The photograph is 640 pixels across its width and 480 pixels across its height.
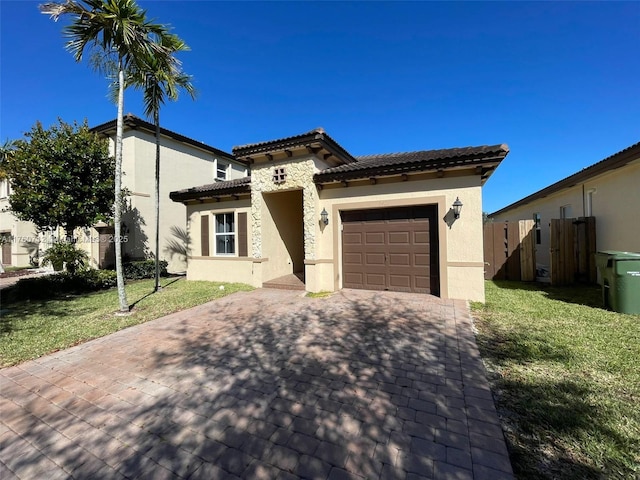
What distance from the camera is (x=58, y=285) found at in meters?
9.39

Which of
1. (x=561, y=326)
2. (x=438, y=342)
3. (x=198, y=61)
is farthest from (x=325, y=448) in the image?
(x=198, y=61)

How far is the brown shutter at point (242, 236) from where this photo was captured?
34.9 ft

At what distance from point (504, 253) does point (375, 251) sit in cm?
585

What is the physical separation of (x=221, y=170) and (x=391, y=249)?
1496 cm

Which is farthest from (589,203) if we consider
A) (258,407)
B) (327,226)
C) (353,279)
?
(258,407)

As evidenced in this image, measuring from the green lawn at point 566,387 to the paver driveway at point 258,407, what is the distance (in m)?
0.29

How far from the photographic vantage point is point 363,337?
5016 millimetres

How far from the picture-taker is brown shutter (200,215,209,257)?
38.0 feet

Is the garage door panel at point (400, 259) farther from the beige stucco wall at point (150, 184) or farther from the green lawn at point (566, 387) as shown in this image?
the beige stucco wall at point (150, 184)

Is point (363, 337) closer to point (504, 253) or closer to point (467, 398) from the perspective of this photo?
point (467, 398)

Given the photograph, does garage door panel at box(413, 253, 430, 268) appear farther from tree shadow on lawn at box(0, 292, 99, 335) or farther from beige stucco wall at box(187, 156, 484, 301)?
tree shadow on lawn at box(0, 292, 99, 335)

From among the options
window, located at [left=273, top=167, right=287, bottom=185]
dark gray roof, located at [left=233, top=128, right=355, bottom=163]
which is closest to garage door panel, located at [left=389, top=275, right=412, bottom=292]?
dark gray roof, located at [left=233, top=128, right=355, bottom=163]

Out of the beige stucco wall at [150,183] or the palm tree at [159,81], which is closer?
the palm tree at [159,81]

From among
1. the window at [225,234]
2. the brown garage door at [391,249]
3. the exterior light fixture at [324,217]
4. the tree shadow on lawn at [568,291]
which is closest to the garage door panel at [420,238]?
the brown garage door at [391,249]
